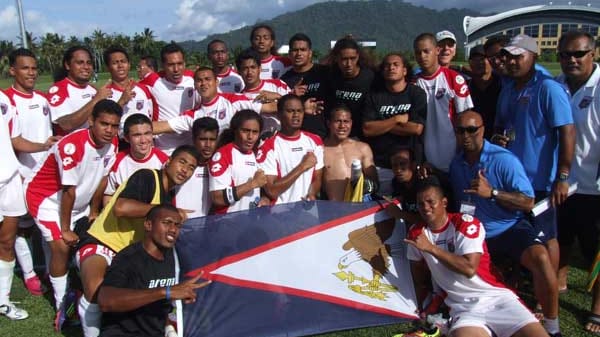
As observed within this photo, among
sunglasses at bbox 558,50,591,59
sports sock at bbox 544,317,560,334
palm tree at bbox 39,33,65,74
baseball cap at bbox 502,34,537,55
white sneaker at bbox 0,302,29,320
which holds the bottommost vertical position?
white sneaker at bbox 0,302,29,320

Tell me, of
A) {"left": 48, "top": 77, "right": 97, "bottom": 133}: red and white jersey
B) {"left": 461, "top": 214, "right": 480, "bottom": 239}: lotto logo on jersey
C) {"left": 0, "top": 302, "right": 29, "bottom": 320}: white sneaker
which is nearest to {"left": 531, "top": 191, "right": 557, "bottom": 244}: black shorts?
{"left": 461, "top": 214, "right": 480, "bottom": 239}: lotto logo on jersey

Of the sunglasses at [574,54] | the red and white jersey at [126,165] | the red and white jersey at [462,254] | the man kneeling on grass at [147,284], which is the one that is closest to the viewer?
the man kneeling on grass at [147,284]

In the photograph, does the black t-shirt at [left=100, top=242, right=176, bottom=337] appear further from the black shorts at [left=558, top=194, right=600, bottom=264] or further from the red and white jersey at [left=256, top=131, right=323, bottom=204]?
the black shorts at [left=558, top=194, right=600, bottom=264]

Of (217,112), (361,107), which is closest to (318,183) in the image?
(361,107)

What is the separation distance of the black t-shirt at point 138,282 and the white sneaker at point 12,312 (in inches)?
61.3

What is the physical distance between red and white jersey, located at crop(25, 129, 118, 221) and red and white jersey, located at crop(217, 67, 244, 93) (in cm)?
219

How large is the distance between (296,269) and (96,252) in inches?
70.2

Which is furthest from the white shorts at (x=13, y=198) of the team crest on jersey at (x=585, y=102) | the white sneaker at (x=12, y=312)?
the team crest on jersey at (x=585, y=102)

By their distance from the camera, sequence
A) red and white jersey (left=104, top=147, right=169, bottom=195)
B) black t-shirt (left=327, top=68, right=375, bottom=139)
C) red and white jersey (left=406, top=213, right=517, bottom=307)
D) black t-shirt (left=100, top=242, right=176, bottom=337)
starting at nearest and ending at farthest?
1. black t-shirt (left=100, top=242, right=176, bottom=337)
2. red and white jersey (left=406, top=213, right=517, bottom=307)
3. red and white jersey (left=104, top=147, right=169, bottom=195)
4. black t-shirt (left=327, top=68, right=375, bottom=139)

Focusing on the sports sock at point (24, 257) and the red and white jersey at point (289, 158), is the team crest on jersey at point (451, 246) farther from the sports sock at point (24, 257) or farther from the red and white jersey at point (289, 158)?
the sports sock at point (24, 257)

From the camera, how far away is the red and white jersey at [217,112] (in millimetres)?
5836

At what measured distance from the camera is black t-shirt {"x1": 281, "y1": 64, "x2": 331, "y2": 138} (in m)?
6.02

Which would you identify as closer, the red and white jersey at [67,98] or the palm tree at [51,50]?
the red and white jersey at [67,98]

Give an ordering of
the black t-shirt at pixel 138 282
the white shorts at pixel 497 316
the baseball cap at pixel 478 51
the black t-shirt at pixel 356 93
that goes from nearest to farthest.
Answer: the black t-shirt at pixel 138 282 → the white shorts at pixel 497 316 → the black t-shirt at pixel 356 93 → the baseball cap at pixel 478 51
